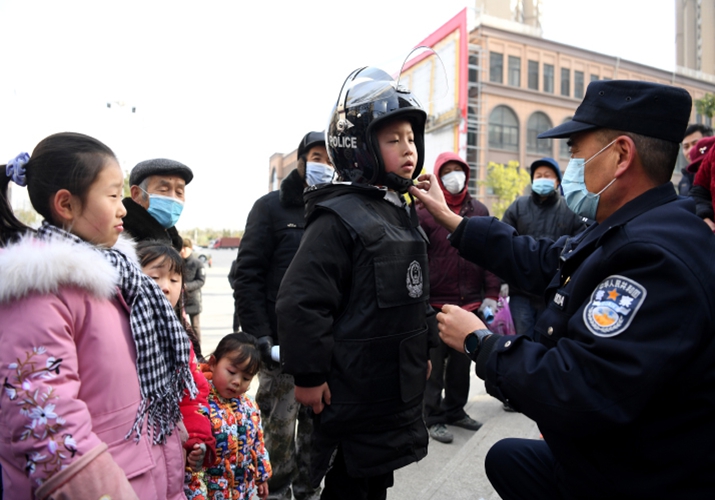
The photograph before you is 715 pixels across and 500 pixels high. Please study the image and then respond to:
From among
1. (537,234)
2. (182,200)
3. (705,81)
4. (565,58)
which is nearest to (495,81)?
(565,58)

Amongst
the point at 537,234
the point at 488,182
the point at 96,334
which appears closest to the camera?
the point at 96,334

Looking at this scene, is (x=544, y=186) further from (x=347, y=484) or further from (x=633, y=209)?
(x=347, y=484)

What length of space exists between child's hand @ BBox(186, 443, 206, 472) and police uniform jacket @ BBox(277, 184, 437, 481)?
484 millimetres

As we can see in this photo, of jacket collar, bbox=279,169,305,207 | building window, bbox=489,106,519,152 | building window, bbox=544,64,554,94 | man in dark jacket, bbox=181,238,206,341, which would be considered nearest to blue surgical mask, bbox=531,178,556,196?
jacket collar, bbox=279,169,305,207

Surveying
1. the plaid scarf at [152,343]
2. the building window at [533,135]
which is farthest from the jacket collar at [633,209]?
the building window at [533,135]

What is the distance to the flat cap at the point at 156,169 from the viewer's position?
2684mm

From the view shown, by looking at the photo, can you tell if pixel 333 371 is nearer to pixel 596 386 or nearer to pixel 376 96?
pixel 596 386

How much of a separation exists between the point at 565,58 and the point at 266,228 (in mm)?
45451

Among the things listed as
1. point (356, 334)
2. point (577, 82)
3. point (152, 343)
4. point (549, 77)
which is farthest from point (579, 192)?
point (577, 82)

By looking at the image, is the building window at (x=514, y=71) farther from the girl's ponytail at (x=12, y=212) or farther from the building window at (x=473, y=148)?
the girl's ponytail at (x=12, y=212)

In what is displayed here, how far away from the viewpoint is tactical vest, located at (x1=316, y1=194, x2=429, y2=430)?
2014 mm

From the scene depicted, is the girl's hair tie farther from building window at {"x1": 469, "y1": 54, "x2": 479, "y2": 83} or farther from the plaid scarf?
building window at {"x1": 469, "y1": 54, "x2": 479, "y2": 83}

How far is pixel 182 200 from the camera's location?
2789 mm

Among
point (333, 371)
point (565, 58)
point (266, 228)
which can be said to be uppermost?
point (565, 58)
